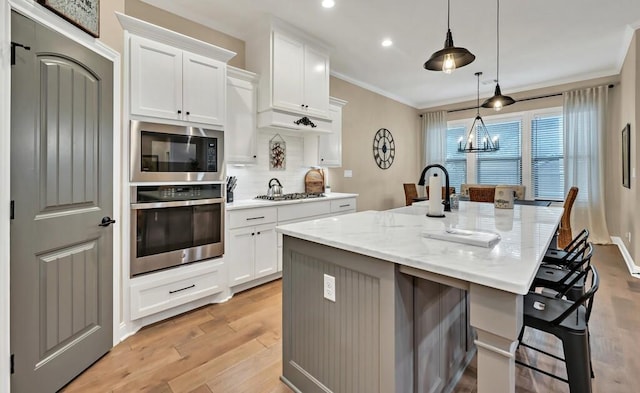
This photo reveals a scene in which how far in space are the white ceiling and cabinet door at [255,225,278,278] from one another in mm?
2305

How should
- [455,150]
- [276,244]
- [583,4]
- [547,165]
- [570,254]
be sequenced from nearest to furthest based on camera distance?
[570,254] < [583,4] < [276,244] < [547,165] < [455,150]

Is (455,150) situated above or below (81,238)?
above

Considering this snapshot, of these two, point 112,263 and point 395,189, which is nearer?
point 112,263

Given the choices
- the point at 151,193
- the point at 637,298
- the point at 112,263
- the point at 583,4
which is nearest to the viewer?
the point at 112,263

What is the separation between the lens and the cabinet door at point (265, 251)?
3096 millimetres

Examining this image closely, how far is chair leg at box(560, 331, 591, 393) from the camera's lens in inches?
47.2

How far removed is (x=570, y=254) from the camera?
195cm

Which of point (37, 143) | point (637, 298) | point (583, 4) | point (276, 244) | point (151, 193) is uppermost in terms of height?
point (583, 4)

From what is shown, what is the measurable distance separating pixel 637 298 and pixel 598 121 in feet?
11.5

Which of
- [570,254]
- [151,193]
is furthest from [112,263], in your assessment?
[570,254]

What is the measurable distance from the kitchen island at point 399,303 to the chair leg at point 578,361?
386 millimetres

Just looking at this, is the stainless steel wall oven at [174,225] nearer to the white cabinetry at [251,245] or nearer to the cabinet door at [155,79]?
the white cabinetry at [251,245]

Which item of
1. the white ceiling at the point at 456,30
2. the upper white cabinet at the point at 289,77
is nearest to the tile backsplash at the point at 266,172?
the upper white cabinet at the point at 289,77

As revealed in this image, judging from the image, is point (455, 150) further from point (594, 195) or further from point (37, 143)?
point (37, 143)
